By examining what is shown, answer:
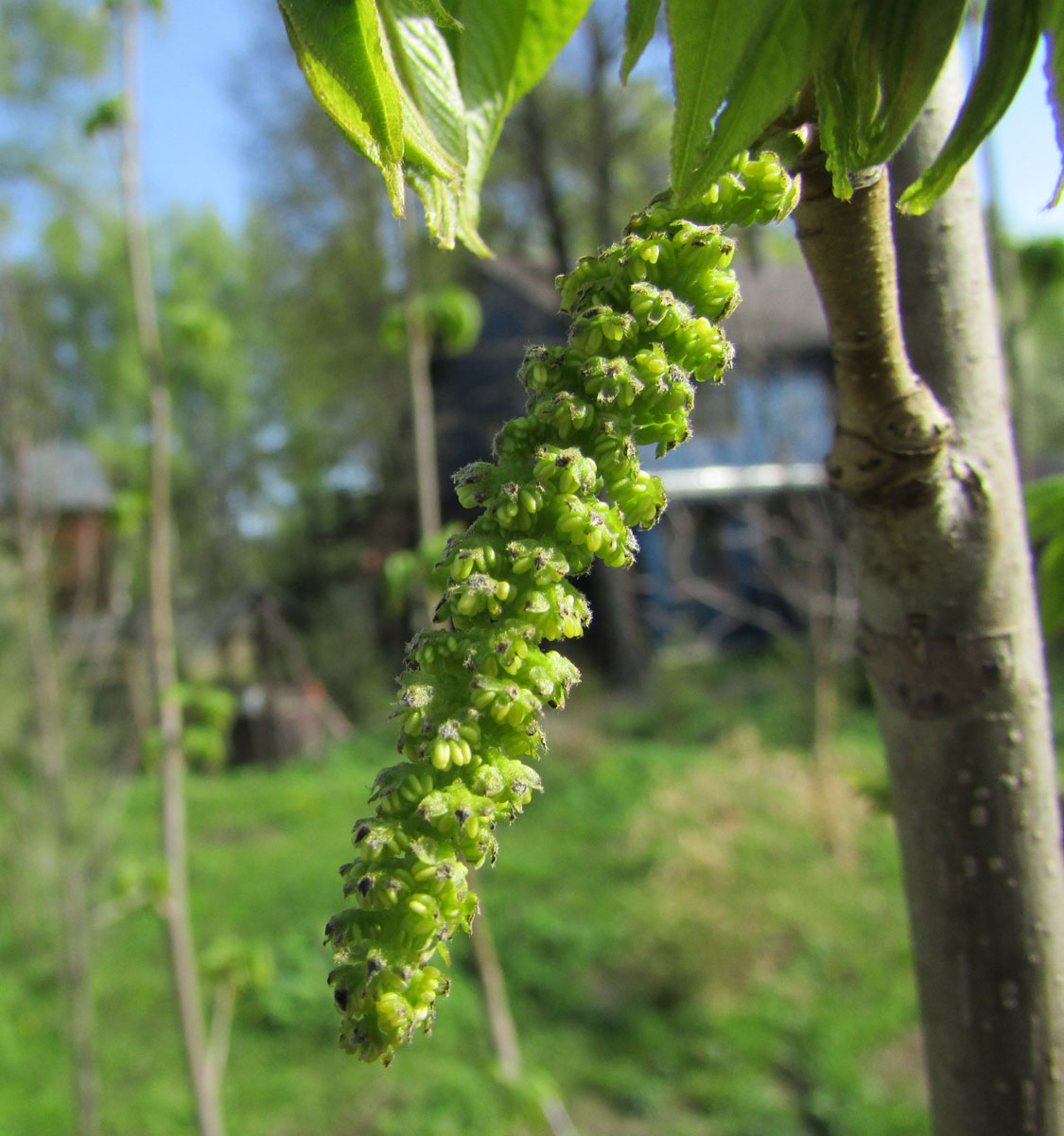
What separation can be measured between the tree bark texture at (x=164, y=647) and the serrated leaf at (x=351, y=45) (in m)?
2.58

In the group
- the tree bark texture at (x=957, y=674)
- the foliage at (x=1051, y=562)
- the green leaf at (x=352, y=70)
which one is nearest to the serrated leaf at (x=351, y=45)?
the green leaf at (x=352, y=70)

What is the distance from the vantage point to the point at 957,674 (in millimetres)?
690

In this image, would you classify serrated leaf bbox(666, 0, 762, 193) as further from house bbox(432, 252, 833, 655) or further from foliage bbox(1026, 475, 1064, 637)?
house bbox(432, 252, 833, 655)

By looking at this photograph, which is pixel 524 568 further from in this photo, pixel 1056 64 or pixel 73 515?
pixel 73 515

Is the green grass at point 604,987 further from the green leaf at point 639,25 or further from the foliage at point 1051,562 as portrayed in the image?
the green leaf at point 639,25

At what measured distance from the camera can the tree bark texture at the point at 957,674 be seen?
0.65 metres

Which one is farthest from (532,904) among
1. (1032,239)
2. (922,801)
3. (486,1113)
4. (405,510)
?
(405,510)

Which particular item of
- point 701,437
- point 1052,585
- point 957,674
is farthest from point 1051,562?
point 701,437

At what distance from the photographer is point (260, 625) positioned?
12.5m

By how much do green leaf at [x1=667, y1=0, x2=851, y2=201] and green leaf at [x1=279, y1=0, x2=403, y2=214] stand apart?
0.14 metres

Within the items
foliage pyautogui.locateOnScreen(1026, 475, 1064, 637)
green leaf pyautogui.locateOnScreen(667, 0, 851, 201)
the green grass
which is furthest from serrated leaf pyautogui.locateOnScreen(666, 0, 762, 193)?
the green grass

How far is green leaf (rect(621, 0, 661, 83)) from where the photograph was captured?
0.51 metres

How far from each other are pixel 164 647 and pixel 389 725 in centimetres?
83

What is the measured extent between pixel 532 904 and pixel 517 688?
6.50 m
